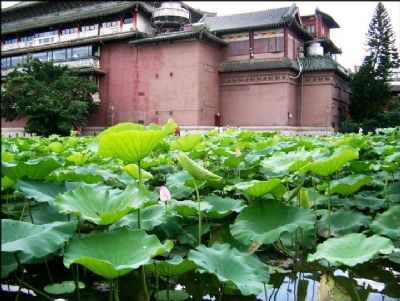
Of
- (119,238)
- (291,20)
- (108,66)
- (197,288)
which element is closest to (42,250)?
(119,238)

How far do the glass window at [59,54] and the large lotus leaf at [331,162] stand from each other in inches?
878

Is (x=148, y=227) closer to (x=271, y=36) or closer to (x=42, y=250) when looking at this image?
(x=42, y=250)

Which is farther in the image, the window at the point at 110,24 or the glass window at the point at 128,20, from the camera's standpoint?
the window at the point at 110,24

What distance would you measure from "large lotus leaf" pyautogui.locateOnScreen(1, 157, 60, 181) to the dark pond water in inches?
18.3

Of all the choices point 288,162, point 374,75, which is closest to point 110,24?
point 374,75

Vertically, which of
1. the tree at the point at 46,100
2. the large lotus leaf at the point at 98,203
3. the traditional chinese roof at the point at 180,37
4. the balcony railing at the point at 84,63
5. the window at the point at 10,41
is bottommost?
the large lotus leaf at the point at 98,203

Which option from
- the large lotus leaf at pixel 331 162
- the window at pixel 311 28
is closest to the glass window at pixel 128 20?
the window at pixel 311 28

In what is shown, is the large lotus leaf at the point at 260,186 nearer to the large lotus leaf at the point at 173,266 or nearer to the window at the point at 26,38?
the large lotus leaf at the point at 173,266

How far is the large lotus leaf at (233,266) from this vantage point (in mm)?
1354

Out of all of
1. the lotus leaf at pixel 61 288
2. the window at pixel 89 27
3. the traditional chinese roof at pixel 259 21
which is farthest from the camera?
the window at pixel 89 27

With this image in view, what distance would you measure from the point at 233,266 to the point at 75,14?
76.4ft

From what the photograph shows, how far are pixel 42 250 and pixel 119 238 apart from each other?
27 centimetres

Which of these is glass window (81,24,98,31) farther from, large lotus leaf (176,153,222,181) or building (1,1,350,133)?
large lotus leaf (176,153,222,181)

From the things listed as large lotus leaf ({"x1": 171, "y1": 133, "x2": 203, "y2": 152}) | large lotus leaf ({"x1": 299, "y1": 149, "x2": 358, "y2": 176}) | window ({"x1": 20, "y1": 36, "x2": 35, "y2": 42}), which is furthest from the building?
large lotus leaf ({"x1": 299, "y1": 149, "x2": 358, "y2": 176})
